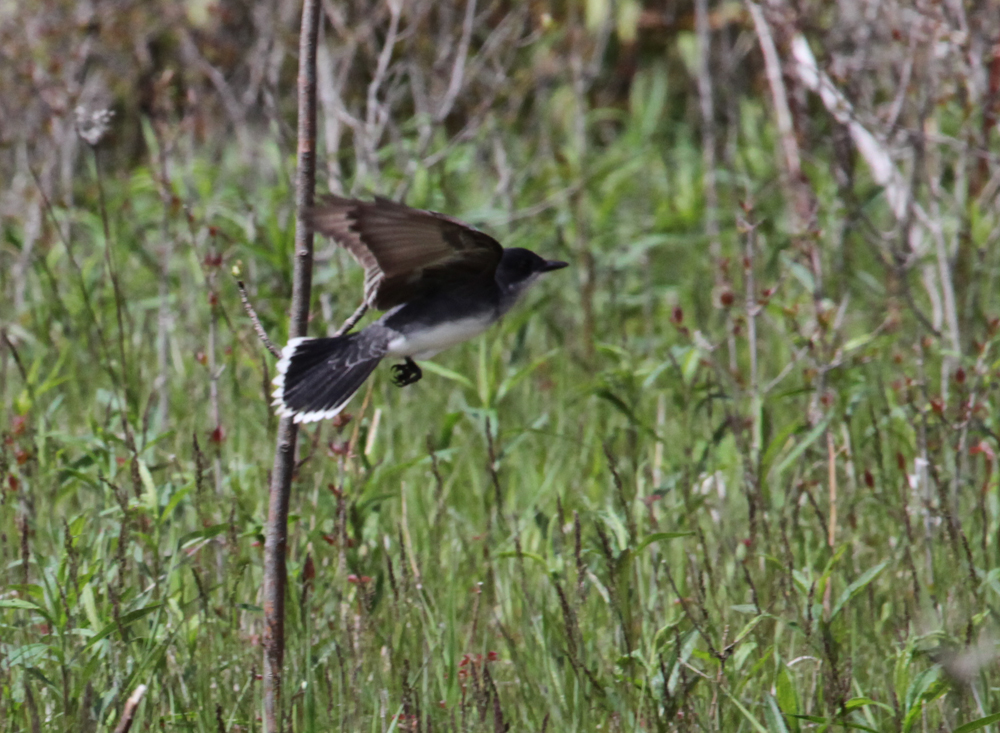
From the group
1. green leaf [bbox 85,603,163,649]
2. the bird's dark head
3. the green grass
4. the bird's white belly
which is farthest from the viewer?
the bird's dark head

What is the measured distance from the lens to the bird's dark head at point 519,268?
125 inches

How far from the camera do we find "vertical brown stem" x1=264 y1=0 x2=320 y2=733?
249 centimetres

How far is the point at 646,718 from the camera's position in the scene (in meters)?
2.75

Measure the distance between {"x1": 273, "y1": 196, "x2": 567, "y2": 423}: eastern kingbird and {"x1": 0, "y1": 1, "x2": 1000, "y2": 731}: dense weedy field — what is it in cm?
26

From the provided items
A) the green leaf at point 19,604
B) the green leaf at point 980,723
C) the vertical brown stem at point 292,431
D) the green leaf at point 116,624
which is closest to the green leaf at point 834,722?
the green leaf at point 980,723

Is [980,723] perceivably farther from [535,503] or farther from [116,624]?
[535,503]

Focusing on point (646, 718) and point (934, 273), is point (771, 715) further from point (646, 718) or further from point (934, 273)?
point (934, 273)

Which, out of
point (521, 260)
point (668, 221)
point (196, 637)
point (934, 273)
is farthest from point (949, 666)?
point (668, 221)

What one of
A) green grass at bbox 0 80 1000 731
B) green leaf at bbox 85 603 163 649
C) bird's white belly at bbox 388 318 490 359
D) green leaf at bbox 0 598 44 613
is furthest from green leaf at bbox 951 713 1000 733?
green leaf at bbox 0 598 44 613

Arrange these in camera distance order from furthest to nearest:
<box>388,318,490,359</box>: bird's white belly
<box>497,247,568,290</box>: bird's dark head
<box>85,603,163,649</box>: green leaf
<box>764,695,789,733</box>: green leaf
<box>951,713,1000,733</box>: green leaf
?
<box>497,247,568,290</box>: bird's dark head → <box>388,318,490,359</box>: bird's white belly → <box>85,603,163,649</box>: green leaf → <box>764,695,789,733</box>: green leaf → <box>951,713,1000,733</box>: green leaf

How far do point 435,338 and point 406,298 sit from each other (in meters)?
0.19

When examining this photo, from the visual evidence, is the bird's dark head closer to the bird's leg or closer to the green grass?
the bird's leg

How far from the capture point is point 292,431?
101 inches

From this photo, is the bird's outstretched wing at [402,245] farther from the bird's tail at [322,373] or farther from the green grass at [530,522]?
the green grass at [530,522]
